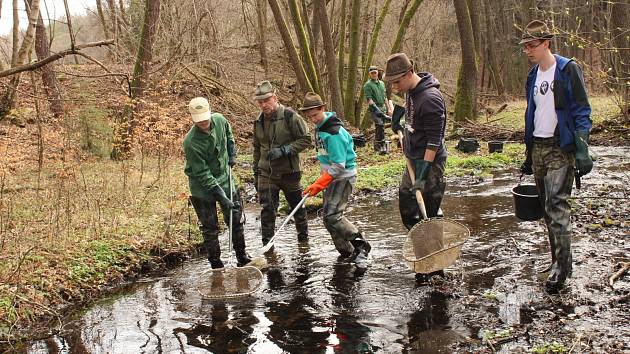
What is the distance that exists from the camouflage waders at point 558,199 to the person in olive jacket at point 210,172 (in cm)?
348

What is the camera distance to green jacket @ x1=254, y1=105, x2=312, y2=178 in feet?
25.7

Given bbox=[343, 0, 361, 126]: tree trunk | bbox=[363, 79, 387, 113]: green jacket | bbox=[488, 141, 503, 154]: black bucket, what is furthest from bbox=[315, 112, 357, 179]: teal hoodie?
bbox=[343, 0, 361, 126]: tree trunk

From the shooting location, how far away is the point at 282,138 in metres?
7.87

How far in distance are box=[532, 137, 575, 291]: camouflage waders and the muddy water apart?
31 centimetres

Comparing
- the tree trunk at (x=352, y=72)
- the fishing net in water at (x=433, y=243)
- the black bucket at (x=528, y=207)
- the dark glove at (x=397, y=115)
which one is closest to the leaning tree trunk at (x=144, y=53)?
the dark glove at (x=397, y=115)

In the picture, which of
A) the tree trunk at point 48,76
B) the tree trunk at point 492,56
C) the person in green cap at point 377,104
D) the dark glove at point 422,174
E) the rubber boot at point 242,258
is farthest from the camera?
the tree trunk at point 492,56

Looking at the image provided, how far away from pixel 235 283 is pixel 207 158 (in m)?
1.53

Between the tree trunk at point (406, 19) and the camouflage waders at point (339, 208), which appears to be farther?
the tree trunk at point (406, 19)

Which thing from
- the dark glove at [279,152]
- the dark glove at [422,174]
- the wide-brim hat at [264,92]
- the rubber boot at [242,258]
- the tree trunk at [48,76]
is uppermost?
the tree trunk at [48,76]

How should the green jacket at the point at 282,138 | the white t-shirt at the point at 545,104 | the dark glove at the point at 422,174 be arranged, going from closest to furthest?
the white t-shirt at the point at 545,104
the dark glove at the point at 422,174
the green jacket at the point at 282,138

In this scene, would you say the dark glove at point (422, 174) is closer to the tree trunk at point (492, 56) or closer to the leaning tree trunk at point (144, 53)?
the leaning tree trunk at point (144, 53)

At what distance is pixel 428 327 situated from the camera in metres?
5.15

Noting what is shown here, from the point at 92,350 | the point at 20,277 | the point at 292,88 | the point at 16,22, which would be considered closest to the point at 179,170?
the point at 16,22

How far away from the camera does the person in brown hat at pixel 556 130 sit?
511 cm
